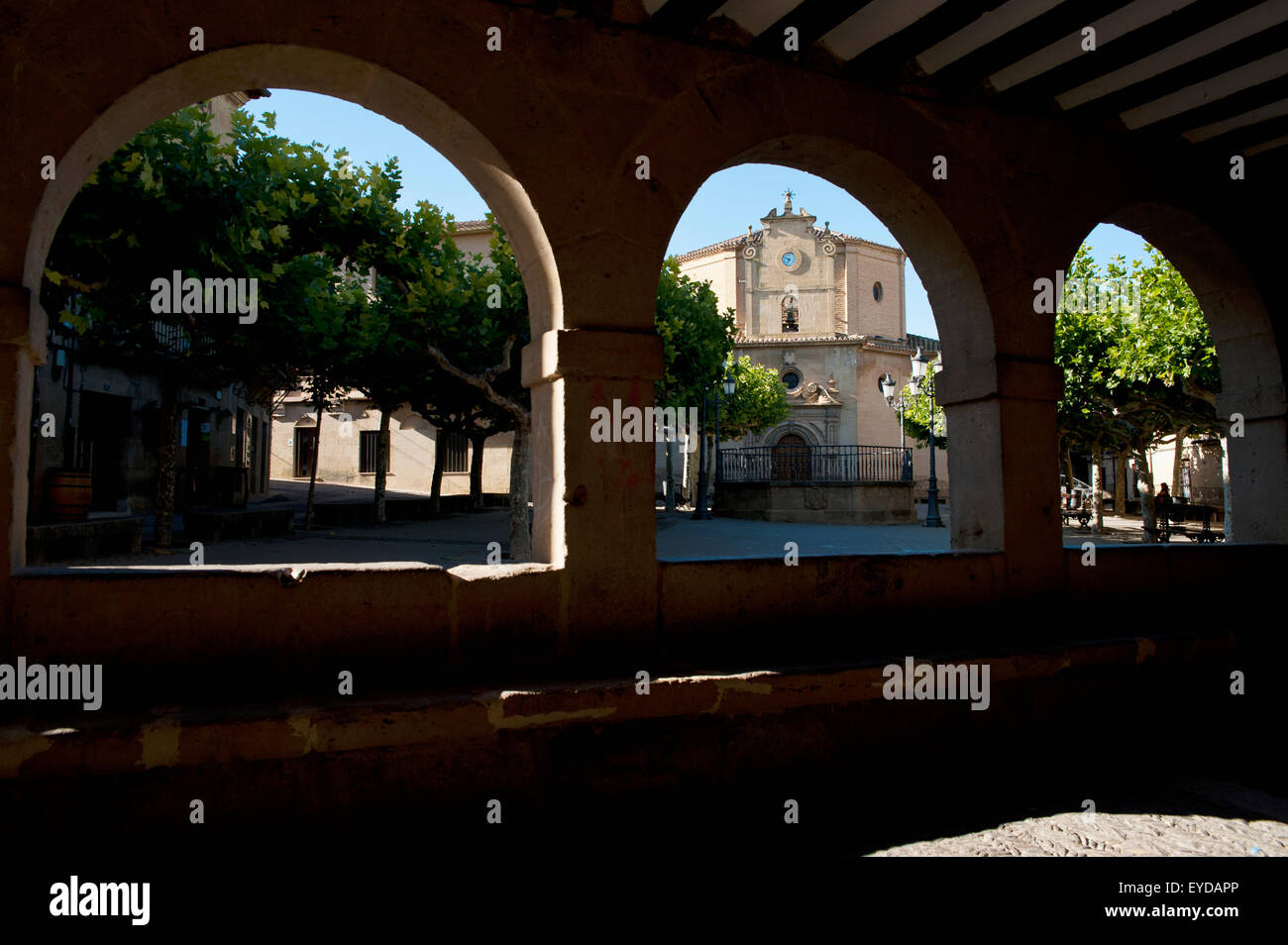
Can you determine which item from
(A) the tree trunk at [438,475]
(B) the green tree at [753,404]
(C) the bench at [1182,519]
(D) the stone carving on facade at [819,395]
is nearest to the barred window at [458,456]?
(A) the tree trunk at [438,475]

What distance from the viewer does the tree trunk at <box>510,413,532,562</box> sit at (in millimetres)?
11366

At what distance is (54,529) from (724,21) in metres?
9.36

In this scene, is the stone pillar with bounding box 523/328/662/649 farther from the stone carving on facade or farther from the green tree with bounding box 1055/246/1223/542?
the stone carving on facade

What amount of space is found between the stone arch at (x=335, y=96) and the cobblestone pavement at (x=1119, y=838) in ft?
6.75

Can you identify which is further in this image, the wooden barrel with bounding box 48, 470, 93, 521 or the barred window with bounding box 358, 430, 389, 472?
the barred window with bounding box 358, 430, 389, 472

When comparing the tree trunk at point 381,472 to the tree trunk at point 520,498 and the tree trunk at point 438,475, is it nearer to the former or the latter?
the tree trunk at point 438,475

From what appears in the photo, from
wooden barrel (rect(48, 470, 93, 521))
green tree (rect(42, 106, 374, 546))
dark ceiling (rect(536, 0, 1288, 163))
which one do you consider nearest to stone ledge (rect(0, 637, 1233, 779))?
dark ceiling (rect(536, 0, 1288, 163))

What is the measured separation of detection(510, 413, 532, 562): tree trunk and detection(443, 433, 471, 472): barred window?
1891cm

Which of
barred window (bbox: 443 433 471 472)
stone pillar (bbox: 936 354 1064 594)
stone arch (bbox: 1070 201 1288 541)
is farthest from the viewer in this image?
barred window (bbox: 443 433 471 472)

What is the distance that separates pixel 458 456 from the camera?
3097 centimetres

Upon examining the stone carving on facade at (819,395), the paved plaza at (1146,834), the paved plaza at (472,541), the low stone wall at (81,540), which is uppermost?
the stone carving on facade at (819,395)

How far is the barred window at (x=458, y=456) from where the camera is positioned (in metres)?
30.8
